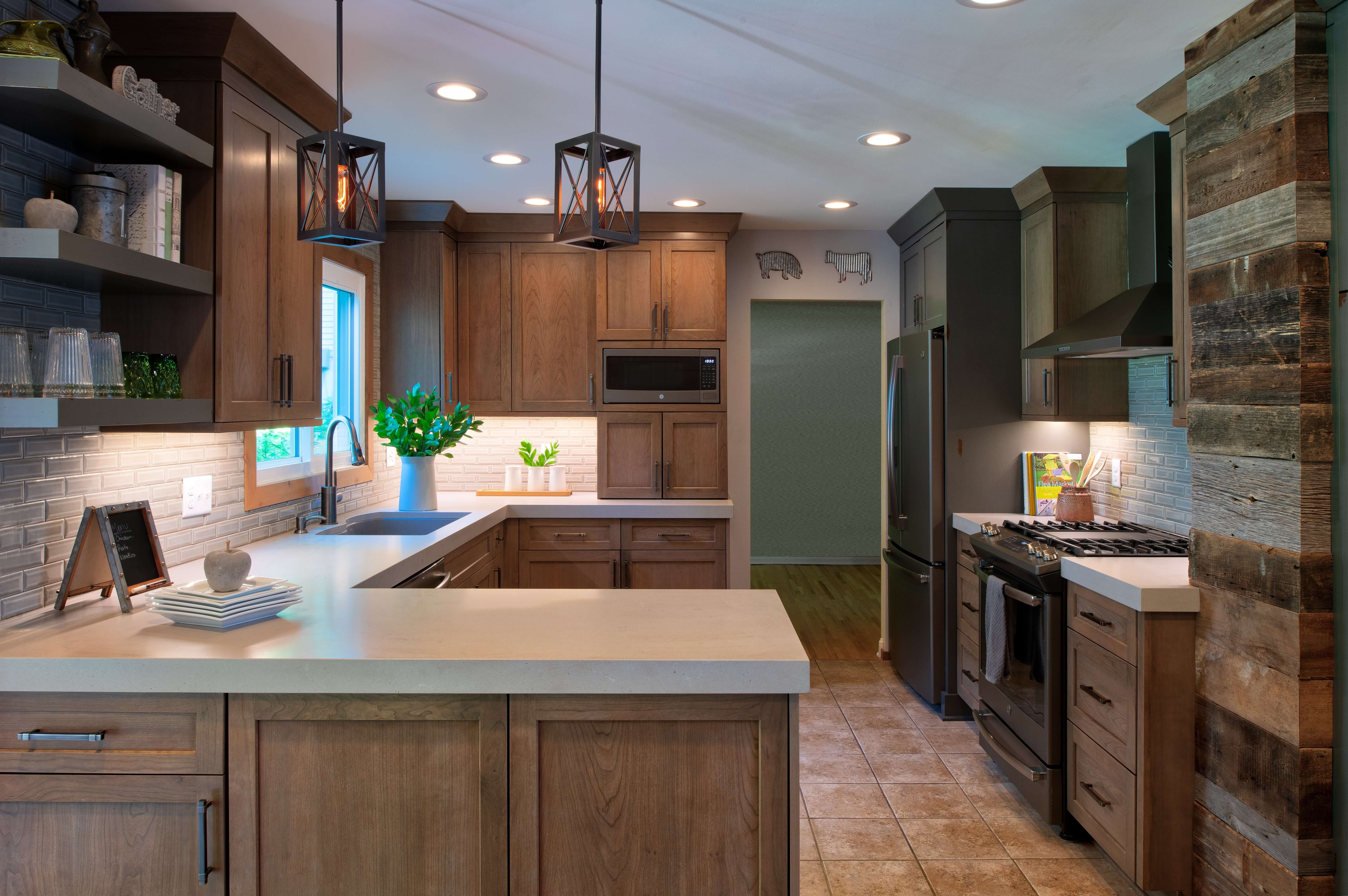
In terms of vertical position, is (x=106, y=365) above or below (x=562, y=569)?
above

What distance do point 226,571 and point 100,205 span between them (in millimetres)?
881

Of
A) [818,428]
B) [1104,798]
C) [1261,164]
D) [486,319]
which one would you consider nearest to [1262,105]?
[1261,164]

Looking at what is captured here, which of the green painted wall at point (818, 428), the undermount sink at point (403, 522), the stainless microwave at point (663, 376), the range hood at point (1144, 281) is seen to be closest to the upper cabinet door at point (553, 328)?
the stainless microwave at point (663, 376)

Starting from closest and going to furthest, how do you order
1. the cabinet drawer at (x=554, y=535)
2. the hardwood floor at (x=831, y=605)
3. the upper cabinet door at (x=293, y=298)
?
the upper cabinet door at (x=293, y=298), the cabinet drawer at (x=554, y=535), the hardwood floor at (x=831, y=605)

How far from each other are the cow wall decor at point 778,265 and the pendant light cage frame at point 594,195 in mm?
3033

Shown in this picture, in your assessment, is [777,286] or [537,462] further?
[777,286]

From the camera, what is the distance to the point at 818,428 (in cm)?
784

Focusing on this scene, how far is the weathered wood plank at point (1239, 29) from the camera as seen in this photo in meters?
1.94

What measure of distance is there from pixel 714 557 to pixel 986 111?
239 cm

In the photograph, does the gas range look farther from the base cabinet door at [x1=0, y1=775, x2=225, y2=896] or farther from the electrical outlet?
the electrical outlet

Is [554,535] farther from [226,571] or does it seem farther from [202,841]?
[202,841]

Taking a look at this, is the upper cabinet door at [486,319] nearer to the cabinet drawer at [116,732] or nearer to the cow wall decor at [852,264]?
the cow wall decor at [852,264]

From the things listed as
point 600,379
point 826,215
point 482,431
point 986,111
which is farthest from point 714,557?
point 986,111

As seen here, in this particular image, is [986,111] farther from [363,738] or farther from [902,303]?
[363,738]
